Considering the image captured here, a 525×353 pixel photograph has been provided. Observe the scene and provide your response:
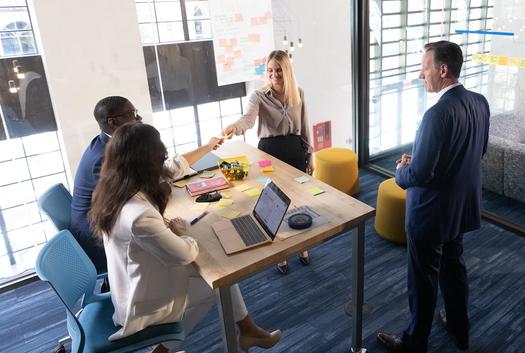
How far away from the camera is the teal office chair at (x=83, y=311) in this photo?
180 cm

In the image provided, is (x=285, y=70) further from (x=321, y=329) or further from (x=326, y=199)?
(x=321, y=329)

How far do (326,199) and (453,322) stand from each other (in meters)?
1.04

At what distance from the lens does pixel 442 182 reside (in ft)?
6.68

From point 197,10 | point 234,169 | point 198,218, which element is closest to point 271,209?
point 198,218

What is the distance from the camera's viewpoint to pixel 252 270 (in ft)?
5.92

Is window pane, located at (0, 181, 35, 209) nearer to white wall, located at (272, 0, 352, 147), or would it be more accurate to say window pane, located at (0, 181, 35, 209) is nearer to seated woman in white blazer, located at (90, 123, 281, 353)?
seated woman in white blazer, located at (90, 123, 281, 353)

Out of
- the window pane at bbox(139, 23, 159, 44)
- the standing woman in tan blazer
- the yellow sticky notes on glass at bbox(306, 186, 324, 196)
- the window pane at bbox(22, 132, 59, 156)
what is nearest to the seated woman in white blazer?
the yellow sticky notes on glass at bbox(306, 186, 324, 196)

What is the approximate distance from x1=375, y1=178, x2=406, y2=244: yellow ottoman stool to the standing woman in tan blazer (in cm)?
77

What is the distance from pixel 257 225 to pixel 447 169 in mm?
940

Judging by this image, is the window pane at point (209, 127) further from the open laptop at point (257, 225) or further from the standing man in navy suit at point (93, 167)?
the open laptop at point (257, 225)

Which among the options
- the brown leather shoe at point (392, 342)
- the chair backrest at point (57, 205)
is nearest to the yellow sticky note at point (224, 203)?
the chair backrest at point (57, 205)

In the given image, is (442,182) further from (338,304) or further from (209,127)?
(209,127)

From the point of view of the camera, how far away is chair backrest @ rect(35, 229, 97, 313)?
1764mm

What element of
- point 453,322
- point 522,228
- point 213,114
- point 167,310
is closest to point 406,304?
point 453,322
